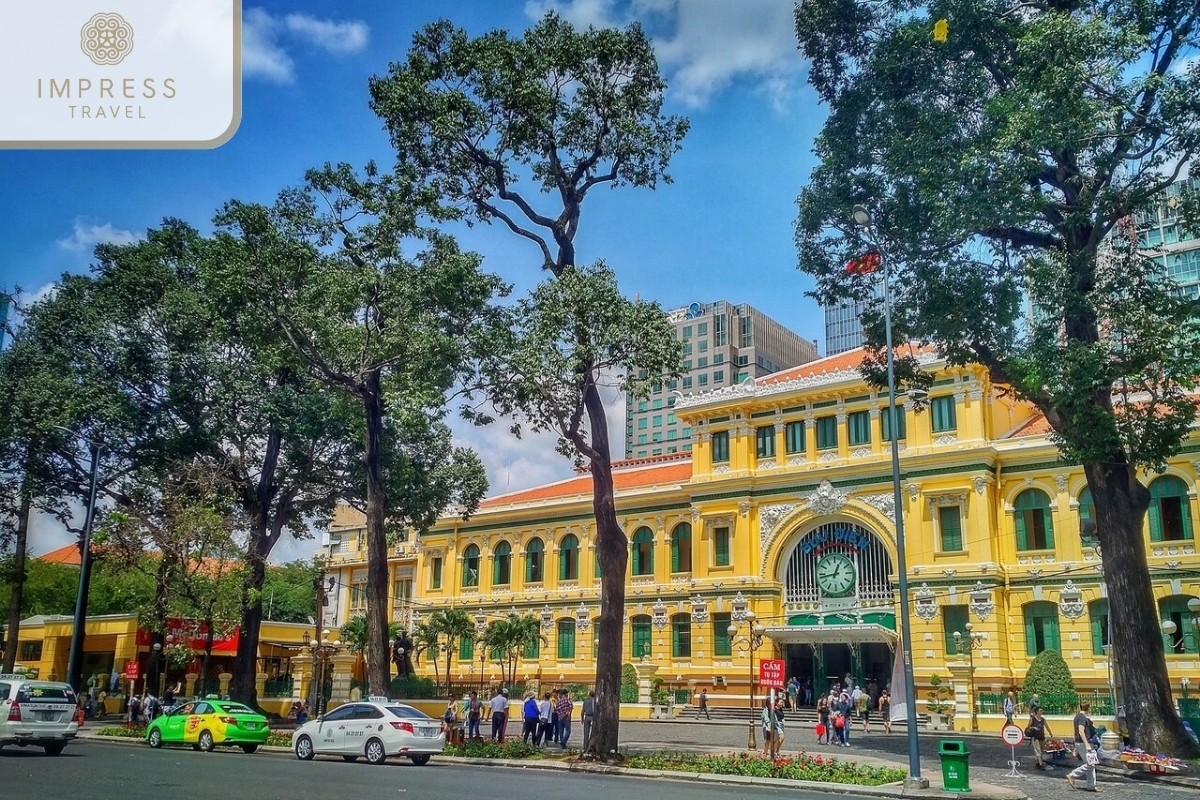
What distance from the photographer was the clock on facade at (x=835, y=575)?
4200cm

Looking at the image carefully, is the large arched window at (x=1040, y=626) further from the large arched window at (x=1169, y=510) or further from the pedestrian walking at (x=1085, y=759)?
the pedestrian walking at (x=1085, y=759)

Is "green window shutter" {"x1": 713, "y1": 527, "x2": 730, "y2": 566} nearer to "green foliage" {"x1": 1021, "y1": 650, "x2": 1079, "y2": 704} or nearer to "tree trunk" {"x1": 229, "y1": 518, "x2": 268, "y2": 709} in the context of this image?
"green foliage" {"x1": 1021, "y1": 650, "x2": 1079, "y2": 704}

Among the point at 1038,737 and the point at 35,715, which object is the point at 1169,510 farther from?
the point at 35,715

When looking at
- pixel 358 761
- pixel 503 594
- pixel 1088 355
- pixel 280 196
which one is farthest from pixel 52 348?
pixel 1088 355

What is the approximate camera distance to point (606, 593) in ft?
74.5

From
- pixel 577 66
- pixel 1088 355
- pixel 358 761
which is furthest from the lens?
pixel 577 66

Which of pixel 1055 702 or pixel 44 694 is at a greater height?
pixel 44 694

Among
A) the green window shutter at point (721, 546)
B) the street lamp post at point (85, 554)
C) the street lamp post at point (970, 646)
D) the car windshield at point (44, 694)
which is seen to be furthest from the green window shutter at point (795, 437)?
the car windshield at point (44, 694)

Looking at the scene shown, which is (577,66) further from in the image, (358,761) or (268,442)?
(268,442)

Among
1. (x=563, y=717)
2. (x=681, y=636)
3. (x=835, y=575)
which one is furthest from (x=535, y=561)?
(x=563, y=717)

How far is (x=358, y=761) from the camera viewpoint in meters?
22.2

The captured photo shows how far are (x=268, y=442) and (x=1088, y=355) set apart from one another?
88.6ft

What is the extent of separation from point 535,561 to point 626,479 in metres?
6.61

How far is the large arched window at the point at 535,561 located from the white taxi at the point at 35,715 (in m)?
31.7
